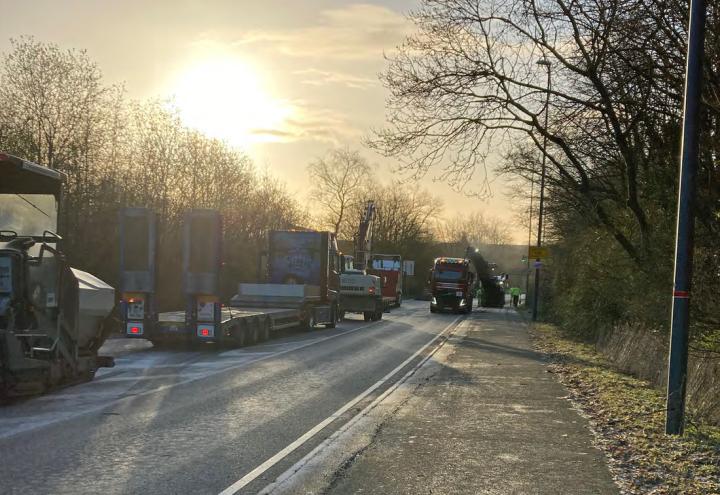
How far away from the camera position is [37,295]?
9727 millimetres

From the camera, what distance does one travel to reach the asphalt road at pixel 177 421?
245 inches

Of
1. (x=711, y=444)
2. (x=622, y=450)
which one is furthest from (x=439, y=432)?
(x=711, y=444)

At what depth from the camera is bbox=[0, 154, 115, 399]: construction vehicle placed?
924 cm

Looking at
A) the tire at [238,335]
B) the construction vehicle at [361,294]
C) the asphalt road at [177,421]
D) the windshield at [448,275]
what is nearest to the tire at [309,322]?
the tire at [238,335]

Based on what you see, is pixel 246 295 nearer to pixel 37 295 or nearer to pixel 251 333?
pixel 251 333

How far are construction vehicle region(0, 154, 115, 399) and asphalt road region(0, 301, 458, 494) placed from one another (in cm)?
41

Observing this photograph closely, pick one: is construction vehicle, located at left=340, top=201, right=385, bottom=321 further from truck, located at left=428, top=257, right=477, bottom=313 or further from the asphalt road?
the asphalt road

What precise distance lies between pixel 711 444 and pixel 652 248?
5.55 meters

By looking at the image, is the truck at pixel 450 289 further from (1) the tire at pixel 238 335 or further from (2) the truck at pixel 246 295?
(1) the tire at pixel 238 335

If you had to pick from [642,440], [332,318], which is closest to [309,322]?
[332,318]

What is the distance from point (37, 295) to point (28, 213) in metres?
1.27

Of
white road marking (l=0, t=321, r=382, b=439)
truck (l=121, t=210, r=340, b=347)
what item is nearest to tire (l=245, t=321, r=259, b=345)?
truck (l=121, t=210, r=340, b=347)

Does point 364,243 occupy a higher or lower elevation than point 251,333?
higher

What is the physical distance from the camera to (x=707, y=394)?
9.38m
